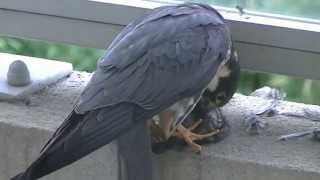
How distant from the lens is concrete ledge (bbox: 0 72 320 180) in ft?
5.34

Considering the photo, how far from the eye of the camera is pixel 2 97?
1.83 metres

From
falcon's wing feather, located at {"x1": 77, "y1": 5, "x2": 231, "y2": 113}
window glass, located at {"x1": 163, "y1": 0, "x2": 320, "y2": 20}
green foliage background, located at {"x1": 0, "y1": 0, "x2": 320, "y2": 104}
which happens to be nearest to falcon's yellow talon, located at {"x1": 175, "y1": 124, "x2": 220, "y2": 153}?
falcon's wing feather, located at {"x1": 77, "y1": 5, "x2": 231, "y2": 113}

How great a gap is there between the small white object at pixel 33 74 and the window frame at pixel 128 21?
3.2 inches

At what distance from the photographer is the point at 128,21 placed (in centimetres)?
180

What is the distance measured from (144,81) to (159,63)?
0.04 m

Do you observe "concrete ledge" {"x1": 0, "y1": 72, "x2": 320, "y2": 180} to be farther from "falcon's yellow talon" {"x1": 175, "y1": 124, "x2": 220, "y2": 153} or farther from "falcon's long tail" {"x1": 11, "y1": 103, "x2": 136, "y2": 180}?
"falcon's long tail" {"x1": 11, "y1": 103, "x2": 136, "y2": 180}

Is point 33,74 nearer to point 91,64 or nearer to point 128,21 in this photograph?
point 128,21

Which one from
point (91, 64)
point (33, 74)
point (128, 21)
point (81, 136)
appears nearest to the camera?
point (81, 136)

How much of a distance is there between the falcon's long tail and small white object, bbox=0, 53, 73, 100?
1.19ft

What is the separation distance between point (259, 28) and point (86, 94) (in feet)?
1.35

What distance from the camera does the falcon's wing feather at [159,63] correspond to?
1.50 meters

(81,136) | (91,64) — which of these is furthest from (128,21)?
(91,64)

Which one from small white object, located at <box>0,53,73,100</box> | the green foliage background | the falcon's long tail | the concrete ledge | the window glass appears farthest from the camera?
the green foliage background

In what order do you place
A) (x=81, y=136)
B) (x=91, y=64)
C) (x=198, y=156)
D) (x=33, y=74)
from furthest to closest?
(x=91, y=64) < (x=33, y=74) < (x=198, y=156) < (x=81, y=136)
